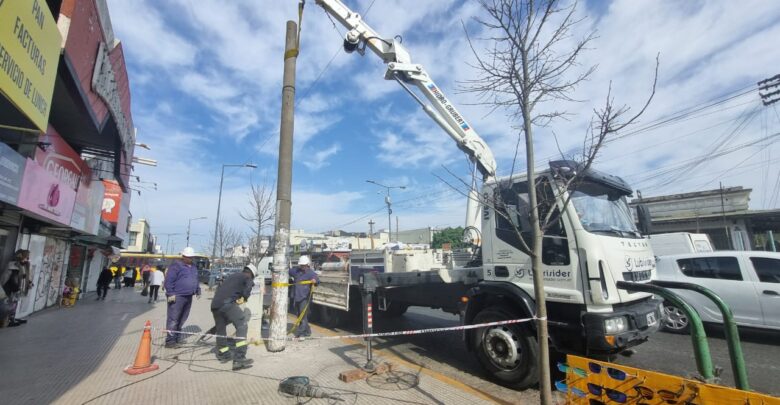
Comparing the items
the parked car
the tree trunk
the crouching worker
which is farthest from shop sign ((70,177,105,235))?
the parked car

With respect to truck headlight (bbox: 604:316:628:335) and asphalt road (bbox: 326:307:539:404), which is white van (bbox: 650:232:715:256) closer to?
asphalt road (bbox: 326:307:539:404)

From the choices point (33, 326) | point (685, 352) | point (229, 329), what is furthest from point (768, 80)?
point (33, 326)

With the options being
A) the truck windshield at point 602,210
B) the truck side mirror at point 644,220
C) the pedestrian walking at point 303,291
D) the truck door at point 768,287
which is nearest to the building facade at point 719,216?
the truck door at point 768,287

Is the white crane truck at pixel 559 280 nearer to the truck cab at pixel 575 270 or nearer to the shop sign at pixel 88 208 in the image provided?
the truck cab at pixel 575 270

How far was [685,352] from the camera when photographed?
664cm

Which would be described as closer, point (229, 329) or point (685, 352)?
point (685, 352)

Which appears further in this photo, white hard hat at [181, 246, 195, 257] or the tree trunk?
white hard hat at [181, 246, 195, 257]

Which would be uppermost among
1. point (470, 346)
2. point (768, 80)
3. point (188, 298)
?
point (768, 80)

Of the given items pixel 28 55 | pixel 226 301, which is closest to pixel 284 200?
pixel 226 301

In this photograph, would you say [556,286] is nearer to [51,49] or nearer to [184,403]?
[184,403]

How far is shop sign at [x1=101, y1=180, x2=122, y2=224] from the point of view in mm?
18827

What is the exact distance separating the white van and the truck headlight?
800 centimetres

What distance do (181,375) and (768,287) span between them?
10.2 m

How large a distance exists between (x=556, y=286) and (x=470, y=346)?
157cm
